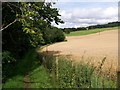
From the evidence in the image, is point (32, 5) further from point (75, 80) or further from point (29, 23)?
point (75, 80)

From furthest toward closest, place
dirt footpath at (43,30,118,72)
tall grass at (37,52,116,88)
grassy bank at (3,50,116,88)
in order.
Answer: dirt footpath at (43,30,118,72), grassy bank at (3,50,116,88), tall grass at (37,52,116,88)

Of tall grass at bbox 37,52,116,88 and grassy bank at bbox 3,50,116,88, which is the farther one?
grassy bank at bbox 3,50,116,88

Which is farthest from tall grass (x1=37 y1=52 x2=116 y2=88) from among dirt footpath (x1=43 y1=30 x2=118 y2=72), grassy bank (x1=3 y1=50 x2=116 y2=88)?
dirt footpath (x1=43 y1=30 x2=118 y2=72)

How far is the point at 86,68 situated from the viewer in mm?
15383

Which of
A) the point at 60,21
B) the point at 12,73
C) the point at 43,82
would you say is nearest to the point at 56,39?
the point at 60,21

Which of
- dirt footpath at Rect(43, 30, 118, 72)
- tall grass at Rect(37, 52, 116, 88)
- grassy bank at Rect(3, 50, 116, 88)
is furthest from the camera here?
dirt footpath at Rect(43, 30, 118, 72)

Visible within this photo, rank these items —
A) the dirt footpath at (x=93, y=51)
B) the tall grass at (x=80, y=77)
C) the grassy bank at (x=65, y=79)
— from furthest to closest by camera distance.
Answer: the dirt footpath at (x=93, y=51)
the grassy bank at (x=65, y=79)
the tall grass at (x=80, y=77)

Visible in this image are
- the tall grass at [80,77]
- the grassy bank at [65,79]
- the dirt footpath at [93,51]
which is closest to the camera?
the tall grass at [80,77]

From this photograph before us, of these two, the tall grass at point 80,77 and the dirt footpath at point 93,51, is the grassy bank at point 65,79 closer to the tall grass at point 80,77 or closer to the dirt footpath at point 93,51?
the tall grass at point 80,77

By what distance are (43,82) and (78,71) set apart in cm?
406

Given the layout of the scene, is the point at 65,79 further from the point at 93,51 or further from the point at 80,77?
the point at 93,51

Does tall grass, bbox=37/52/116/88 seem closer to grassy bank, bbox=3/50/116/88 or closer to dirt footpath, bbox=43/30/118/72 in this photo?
grassy bank, bbox=3/50/116/88

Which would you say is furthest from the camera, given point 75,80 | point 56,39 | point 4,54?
point 56,39

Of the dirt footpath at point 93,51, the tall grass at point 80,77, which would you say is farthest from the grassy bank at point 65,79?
the dirt footpath at point 93,51
